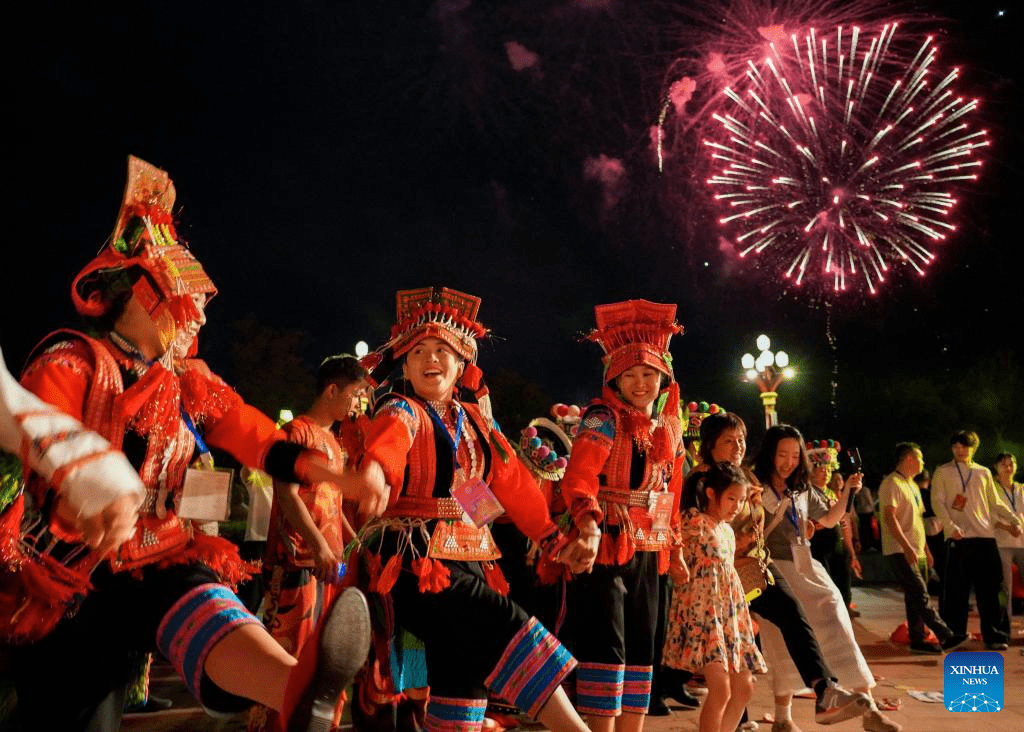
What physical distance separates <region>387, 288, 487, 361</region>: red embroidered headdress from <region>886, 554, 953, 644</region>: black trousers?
20.1 feet

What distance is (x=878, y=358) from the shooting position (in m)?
26.4

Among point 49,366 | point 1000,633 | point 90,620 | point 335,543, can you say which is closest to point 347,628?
point 90,620

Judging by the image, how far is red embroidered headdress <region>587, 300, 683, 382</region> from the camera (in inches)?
182

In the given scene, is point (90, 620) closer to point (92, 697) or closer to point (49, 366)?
point (92, 697)

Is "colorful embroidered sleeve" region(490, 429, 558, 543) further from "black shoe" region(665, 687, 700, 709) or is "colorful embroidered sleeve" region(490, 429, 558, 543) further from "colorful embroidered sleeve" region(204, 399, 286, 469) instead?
"black shoe" region(665, 687, 700, 709)

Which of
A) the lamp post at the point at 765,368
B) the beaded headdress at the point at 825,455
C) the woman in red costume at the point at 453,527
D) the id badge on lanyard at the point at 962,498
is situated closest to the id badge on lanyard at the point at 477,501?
the woman in red costume at the point at 453,527

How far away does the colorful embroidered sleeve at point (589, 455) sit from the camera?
400 centimetres

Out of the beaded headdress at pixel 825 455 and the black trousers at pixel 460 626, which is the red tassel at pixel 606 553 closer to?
the black trousers at pixel 460 626

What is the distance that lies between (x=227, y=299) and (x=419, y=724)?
86.8ft

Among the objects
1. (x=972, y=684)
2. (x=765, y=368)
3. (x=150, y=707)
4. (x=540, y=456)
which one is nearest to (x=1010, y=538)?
(x=972, y=684)

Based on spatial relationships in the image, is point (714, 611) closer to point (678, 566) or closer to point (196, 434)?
point (678, 566)

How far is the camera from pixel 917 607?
828 cm

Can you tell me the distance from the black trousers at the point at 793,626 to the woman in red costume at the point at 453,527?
1.71 meters

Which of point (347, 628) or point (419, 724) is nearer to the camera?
point (347, 628)
